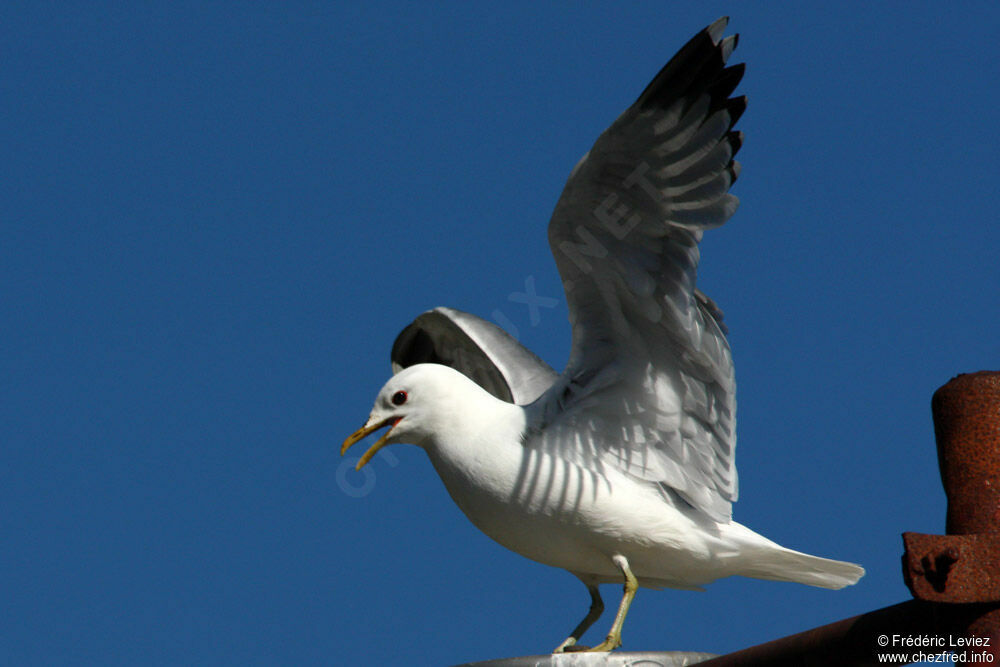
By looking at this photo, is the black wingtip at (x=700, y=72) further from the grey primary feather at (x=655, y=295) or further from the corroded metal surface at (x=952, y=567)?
the corroded metal surface at (x=952, y=567)

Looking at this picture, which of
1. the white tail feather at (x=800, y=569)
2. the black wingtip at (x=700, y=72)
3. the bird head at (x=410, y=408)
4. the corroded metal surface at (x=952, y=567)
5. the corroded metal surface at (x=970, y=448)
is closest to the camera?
the corroded metal surface at (x=952, y=567)

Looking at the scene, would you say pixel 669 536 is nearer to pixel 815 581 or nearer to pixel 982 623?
pixel 815 581

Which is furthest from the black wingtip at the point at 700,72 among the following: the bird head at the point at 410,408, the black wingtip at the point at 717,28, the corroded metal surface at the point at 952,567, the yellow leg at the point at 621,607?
the corroded metal surface at the point at 952,567

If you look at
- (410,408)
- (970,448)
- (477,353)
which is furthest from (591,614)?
(970,448)

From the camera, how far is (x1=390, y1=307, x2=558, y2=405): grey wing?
23.1 feet

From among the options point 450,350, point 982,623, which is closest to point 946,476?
point 982,623

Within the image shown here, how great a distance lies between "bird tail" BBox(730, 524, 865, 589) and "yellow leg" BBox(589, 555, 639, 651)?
0.55 meters

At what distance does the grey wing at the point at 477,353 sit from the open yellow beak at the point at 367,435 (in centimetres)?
150

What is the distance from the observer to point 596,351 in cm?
536

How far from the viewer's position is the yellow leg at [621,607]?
505 cm

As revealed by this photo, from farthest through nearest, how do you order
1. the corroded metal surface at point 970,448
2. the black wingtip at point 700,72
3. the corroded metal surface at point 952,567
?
the black wingtip at point 700,72
the corroded metal surface at point 970,448
the corroded metal surface at point 952,567

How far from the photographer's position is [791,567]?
5.68 metres

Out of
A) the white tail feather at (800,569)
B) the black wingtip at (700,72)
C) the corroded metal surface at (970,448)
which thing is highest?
the black wingtip at (700,72)

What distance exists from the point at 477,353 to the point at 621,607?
7.84ft
